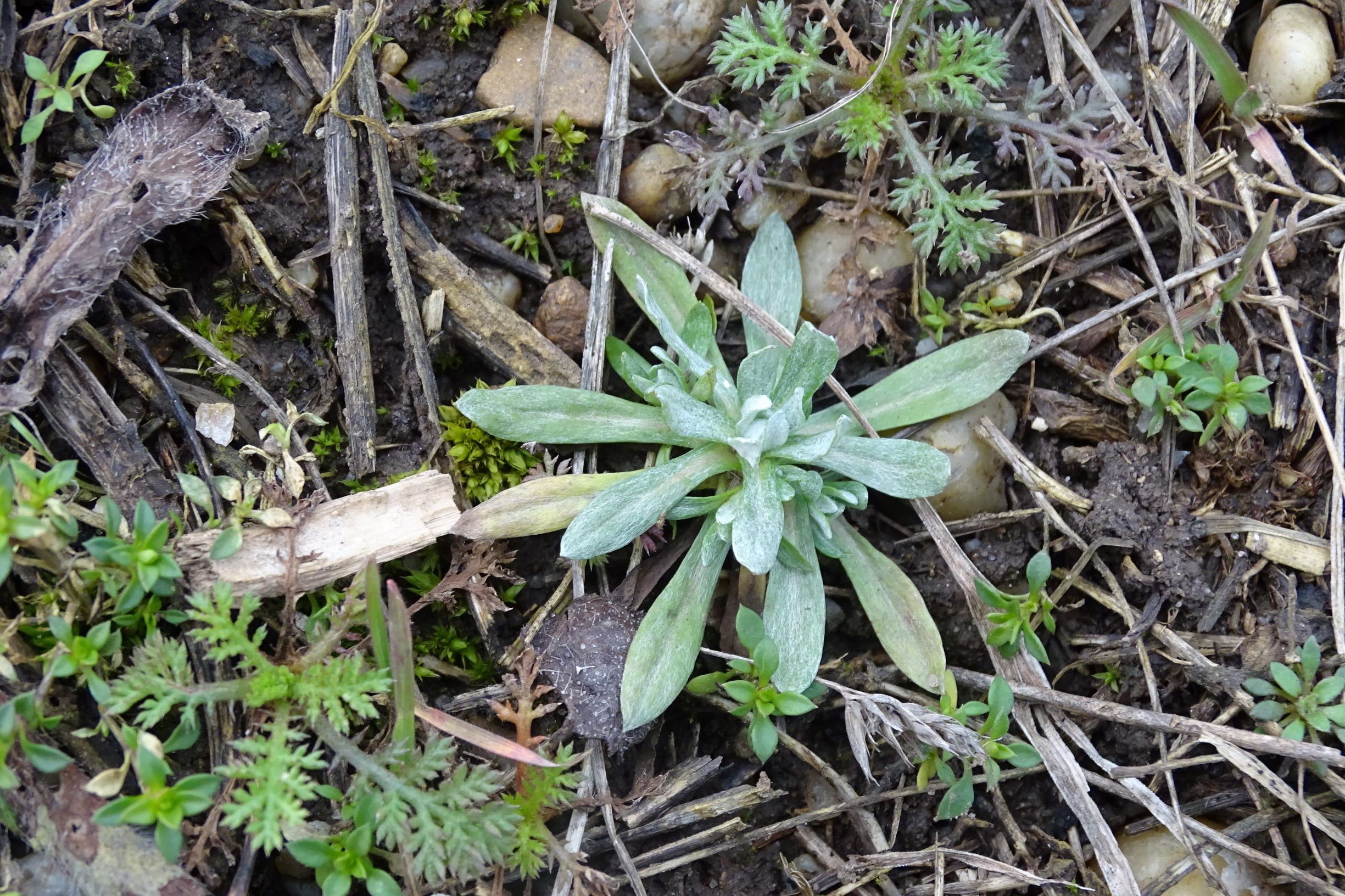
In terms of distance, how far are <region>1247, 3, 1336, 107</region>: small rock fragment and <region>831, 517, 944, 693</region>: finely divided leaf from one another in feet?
6.55

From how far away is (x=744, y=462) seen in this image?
2701mm

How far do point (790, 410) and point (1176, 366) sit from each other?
4.07ft

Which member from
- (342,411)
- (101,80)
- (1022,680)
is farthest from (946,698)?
(101,80)

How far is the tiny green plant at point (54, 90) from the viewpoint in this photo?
2.43 metres

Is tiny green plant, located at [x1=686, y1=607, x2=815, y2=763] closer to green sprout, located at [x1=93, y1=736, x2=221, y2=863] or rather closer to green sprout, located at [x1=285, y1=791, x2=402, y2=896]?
green sprout, located at [x1=285, y1=791, x2=402, y2=896]

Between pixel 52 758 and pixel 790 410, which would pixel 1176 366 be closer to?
pixel 790 410

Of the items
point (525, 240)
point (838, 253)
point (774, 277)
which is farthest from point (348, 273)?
point (838, 253)

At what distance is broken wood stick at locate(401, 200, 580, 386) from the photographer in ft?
9.20

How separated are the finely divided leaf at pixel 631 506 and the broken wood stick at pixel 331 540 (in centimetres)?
27

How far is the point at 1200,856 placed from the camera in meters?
2.55

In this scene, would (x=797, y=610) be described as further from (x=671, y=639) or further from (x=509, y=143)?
(x=509, y=143)

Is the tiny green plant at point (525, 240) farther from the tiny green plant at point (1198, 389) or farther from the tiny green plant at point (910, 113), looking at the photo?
the tiny green plant at point (1198, 389)

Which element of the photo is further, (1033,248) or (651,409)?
(1033,248)

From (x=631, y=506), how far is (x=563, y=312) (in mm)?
750
